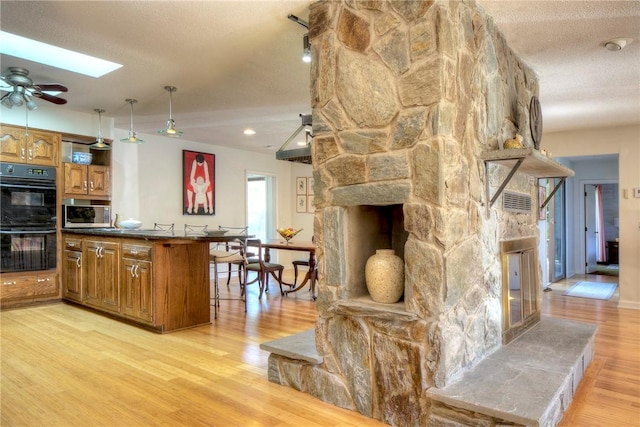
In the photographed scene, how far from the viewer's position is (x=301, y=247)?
527 centimetres

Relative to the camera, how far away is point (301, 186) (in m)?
8.88

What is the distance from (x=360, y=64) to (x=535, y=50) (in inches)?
66.9

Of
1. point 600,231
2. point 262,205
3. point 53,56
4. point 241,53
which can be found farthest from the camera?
point 600,231

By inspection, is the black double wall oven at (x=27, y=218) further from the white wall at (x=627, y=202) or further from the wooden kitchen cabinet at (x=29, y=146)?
the white wall at (x=627, y=202)

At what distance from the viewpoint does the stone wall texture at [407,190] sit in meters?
2.05

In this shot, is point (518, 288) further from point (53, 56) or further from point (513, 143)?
point (53, 56)

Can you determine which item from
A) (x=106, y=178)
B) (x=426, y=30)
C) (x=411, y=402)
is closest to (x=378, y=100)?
(x=426, y=30)

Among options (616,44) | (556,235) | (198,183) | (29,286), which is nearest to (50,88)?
(29,286)

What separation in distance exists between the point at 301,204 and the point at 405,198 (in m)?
6.77

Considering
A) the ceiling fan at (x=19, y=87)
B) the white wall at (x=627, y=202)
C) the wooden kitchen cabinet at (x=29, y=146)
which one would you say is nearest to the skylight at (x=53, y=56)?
the ceiling fan at (x=19, y=87)

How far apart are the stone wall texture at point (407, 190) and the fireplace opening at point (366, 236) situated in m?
0.02

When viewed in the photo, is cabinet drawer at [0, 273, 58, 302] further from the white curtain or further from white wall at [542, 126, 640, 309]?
the white curtain

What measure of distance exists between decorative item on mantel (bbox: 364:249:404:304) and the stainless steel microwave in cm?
448

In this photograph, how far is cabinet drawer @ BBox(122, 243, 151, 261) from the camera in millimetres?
3850
